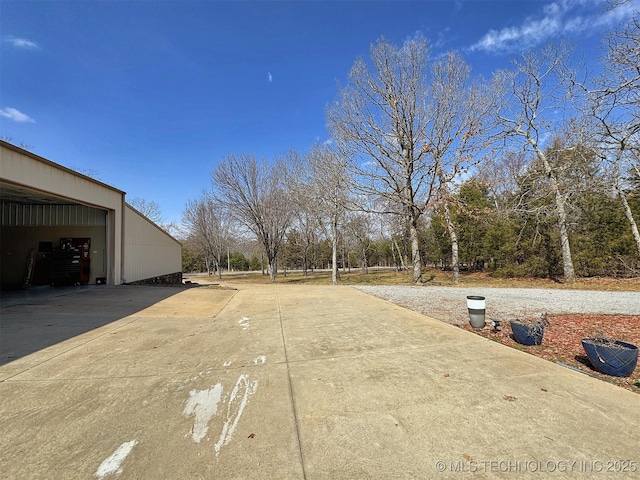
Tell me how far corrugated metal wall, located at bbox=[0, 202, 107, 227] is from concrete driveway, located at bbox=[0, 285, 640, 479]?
701 cm

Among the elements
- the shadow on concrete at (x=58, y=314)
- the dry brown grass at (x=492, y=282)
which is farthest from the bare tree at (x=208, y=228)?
the shadow on concrete at (x=58, y=314)

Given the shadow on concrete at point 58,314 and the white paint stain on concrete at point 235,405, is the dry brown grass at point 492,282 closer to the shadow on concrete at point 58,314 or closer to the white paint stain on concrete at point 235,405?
the shadow on concrete at point 58,314

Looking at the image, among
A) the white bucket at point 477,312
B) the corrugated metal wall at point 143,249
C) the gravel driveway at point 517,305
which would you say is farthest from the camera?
the corrugated metal wall at point 143,249

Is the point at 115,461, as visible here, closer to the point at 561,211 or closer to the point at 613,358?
the point at 613,358

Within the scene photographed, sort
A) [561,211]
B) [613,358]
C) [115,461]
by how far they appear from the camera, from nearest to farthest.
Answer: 1. [115,461]
2. [613,358]
3. [561,211]

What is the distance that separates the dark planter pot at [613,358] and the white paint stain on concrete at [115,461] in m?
4.89

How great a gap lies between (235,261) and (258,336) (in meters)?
42.2

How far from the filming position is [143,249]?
1321cm

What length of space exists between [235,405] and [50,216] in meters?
12.5

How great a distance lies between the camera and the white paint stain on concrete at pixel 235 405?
87.4 inches

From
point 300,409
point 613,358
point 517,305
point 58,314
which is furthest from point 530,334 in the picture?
point 58,314

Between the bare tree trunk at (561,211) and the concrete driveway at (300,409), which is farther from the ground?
the bare tree trunk at (561,211)

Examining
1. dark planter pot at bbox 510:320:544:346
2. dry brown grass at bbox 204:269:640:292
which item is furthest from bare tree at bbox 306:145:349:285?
dark planter pot at bbox 510:320:544:346

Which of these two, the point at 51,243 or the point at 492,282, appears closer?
the point at 51,243
